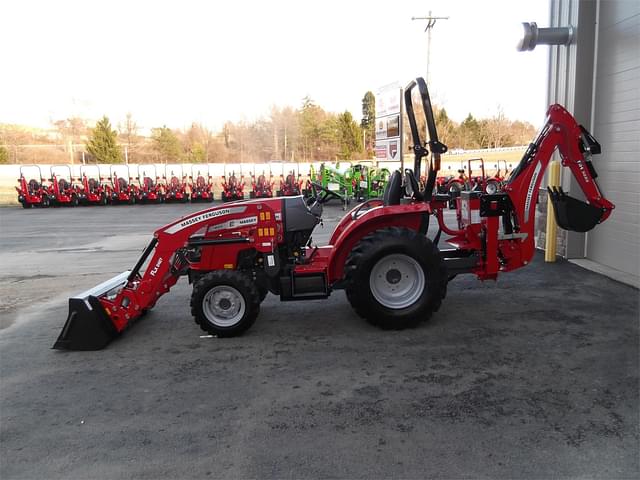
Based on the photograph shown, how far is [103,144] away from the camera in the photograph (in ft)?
132

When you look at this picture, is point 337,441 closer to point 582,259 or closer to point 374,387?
point 374,387

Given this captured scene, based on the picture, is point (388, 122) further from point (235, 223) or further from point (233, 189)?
point (233, 189)

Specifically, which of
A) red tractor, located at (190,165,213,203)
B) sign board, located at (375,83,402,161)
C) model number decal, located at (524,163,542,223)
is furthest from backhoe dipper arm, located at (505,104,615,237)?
red tractor, located at (190,165,213,203)

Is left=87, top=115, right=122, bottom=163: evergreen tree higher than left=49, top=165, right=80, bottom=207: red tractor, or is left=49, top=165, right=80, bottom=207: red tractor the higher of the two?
left=87, top=115, right=122, bottom=163: evergreen tree

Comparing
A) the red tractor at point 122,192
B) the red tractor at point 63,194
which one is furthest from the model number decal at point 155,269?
the red tractor at point 63,194

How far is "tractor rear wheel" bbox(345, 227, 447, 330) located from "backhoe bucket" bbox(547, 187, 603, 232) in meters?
1.84

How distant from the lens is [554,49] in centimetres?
838

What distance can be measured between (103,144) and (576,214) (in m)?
40.2

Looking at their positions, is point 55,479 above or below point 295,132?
below

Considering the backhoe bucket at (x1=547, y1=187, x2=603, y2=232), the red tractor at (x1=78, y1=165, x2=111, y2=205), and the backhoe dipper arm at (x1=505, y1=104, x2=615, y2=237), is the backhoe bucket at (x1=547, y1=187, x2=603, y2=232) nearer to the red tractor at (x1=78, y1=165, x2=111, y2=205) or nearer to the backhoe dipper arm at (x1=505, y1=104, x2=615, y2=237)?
the backhoe dipper arm at (x1=505, y1=104, x2=615, y2=237)

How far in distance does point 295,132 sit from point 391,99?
43564 mm

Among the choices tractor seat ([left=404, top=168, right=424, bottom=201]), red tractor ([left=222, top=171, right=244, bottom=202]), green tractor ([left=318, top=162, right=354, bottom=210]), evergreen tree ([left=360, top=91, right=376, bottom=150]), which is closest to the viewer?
tractor seat ([left=404, top=168, right=424, bottom=201])

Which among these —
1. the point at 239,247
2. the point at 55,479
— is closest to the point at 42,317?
the point at 239,247

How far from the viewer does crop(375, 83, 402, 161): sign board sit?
11.2 metres
